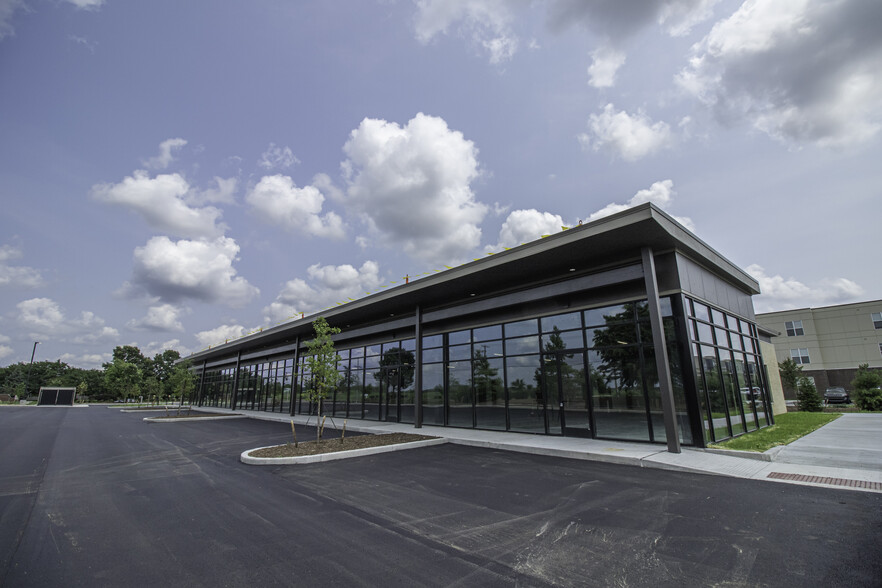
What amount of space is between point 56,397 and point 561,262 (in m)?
74.9

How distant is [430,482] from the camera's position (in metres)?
7.80

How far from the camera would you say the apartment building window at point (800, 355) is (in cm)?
4125

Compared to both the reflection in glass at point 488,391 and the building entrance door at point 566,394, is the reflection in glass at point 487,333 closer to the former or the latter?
the reflection in glass at point 488,391

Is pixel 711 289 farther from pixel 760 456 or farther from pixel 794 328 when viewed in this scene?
pixel 794 328

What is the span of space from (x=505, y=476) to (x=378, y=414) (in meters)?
13.6

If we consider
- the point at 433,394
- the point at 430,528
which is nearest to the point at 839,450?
the point at 430,528

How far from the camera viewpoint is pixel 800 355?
1638 inches

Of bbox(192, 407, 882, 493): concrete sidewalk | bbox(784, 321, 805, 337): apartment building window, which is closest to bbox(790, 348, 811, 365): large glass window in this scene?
bbox(784, 321, 805, 337): apartment building window

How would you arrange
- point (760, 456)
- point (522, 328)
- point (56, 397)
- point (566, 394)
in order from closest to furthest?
1. point (760, 456)
2. point (566, 394)
3. point (522, 328)
4. point (56, 397)

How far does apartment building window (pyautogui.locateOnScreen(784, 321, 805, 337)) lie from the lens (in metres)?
42.1

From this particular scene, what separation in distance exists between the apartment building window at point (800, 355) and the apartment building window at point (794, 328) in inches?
70.1

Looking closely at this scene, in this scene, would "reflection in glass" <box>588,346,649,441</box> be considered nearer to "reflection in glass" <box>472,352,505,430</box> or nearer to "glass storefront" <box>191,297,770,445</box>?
"glass storefront" <box>191,297,770,445</box>

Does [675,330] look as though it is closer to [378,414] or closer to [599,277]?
[599,277]

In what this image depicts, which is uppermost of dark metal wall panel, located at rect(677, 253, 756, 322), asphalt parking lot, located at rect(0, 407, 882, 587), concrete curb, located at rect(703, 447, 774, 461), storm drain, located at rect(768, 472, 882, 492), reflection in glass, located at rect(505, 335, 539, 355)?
dark metal wall panel, located at rect(677, 253, 756, 322)
